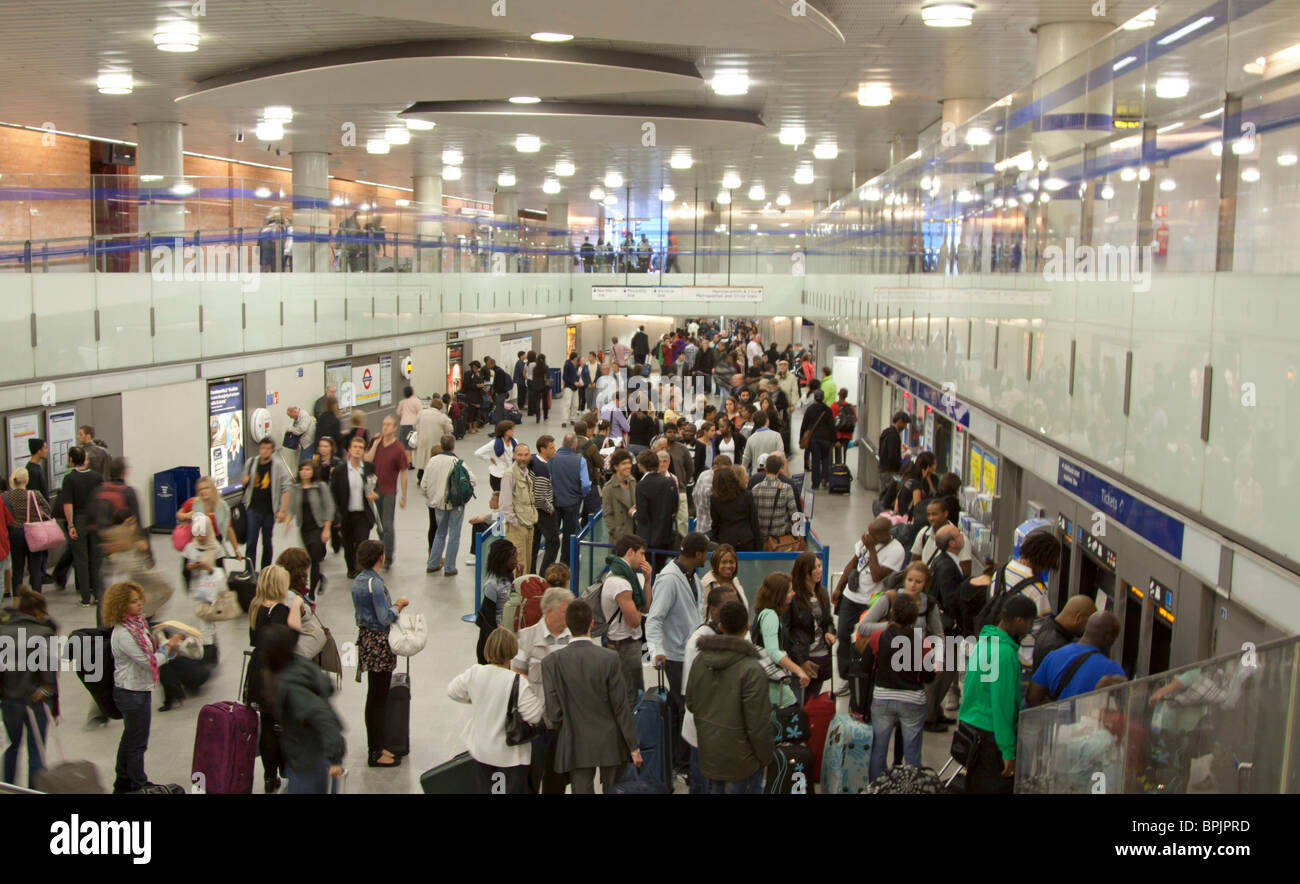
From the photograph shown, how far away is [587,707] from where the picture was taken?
5855 millimetres

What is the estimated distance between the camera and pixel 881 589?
27.6 feet

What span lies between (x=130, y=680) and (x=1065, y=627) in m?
5.37

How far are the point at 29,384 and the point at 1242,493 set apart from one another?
1170cm

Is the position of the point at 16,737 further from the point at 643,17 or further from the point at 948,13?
the point at 948,13

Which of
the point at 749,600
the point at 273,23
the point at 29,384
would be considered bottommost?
the point at 749,600

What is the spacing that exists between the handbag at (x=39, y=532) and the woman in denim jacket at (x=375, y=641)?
4.92 metres

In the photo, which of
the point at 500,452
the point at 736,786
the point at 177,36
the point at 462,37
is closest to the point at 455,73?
the point at 462,37

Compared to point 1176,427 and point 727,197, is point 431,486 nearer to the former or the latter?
point 1176,427

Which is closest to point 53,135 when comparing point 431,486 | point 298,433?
point 298,433

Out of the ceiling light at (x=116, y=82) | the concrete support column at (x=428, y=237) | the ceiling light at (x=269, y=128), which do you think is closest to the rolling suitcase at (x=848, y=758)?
the ceiling light at (x=116, y=82)

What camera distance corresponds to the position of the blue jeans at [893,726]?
655 cm

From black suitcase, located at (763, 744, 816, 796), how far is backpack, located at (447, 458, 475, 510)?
637 cm

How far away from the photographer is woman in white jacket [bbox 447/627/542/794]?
19.0 ft

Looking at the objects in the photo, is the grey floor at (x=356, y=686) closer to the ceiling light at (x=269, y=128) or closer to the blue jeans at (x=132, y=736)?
the blue jeans at (x=132, y=736)
